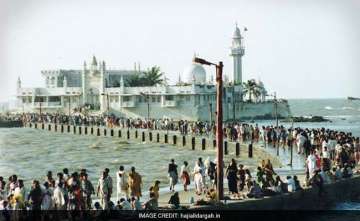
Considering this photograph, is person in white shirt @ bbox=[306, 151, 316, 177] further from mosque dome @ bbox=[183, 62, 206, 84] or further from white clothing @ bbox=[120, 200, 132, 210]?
mosque dome @ bbox=[183, 62, 206, 84]

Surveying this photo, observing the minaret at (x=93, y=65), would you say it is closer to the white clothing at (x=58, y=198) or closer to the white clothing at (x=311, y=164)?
the white clothing at (x=311, y=164)

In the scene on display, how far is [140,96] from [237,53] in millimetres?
20043

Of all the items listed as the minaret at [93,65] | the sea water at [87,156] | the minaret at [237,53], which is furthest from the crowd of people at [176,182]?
the minaret at [237,53]

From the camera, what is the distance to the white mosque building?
214ft

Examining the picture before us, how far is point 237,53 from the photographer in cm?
8300

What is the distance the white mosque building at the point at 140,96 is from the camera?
65.3 meters

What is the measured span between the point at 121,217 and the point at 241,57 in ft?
240

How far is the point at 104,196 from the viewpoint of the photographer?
13.2 m

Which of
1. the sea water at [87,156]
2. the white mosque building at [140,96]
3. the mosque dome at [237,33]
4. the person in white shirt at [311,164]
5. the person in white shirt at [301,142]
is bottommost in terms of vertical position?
the sea water at [87,156]

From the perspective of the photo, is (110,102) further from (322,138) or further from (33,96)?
(322,138)

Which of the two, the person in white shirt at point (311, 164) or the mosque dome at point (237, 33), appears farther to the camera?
the mosque dome at point (237, 33)

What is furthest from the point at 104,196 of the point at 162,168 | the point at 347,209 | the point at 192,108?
the point at 192,108

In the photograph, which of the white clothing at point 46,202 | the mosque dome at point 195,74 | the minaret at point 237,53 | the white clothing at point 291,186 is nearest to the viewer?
the white clothing at point 46,202

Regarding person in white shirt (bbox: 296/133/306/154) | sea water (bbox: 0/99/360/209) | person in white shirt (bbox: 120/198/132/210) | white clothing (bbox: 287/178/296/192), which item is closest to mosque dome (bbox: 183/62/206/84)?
sea water (bbox: 0/99/360/209)
